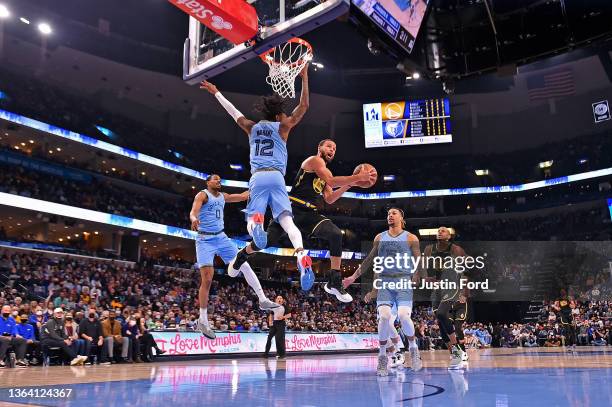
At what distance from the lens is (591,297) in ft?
107

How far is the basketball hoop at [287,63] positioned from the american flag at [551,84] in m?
35.8

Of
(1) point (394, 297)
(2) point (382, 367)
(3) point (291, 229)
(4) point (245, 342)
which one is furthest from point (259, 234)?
(4) point (245, 342)

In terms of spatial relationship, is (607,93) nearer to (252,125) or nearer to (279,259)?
(279,259)

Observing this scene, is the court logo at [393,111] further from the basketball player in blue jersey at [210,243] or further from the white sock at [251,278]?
the white sock at [251,278]

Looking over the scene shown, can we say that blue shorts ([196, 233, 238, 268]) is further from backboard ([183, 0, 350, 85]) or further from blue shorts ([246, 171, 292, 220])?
backboard ([183, 0, 350, 85])

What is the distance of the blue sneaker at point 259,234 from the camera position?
5.63 metres

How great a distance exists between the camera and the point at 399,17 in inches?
399

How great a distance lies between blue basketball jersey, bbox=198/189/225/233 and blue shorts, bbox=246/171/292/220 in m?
1.38

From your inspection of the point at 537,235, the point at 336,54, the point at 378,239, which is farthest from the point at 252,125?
the point at 537,235

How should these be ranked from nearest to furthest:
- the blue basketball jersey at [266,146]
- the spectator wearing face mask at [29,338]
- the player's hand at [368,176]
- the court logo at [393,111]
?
the player's hand at [368,176] → the blue basketball jersey at [266,146] → the spectator wearing face mask at [29,338] → the court logo at [393,111]

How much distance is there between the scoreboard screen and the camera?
35.7 meters

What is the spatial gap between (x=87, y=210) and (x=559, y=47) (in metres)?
24.3

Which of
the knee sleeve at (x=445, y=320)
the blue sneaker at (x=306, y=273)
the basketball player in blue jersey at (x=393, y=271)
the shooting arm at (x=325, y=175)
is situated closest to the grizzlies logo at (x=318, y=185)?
the shooting arm at (x=325, y=175)

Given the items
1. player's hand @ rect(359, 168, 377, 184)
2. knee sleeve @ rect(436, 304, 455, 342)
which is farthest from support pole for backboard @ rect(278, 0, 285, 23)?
knee sleeve @ rect(436, 304, 455, 342)
